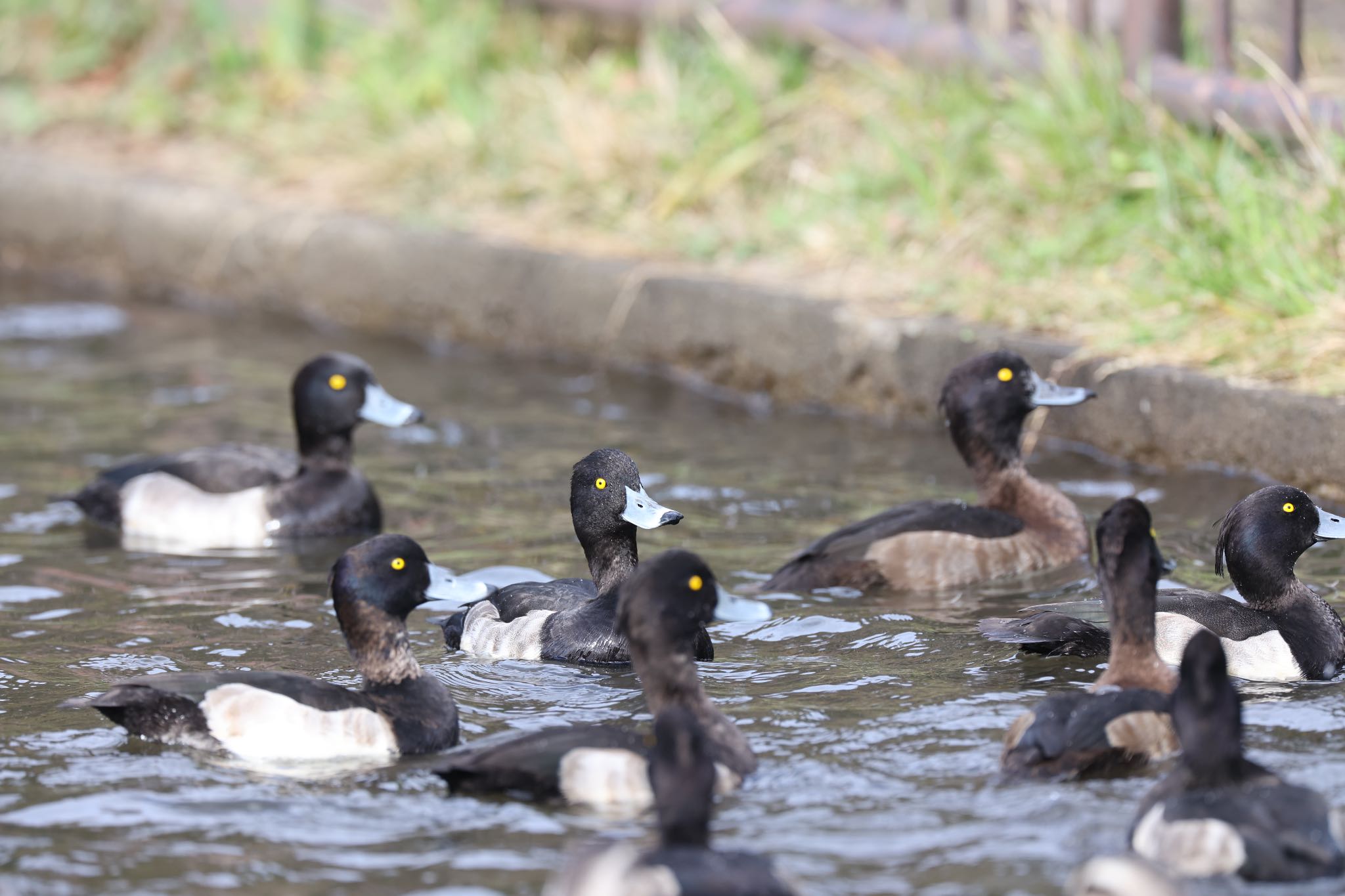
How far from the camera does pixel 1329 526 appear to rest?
5.77m

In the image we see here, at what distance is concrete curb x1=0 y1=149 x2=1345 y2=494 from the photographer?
7.57 m

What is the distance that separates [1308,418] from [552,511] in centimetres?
294

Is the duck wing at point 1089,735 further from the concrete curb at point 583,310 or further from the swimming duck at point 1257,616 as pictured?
the concrete curb at point 583,310

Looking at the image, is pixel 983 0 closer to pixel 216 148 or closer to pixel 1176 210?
pixel 1176 210

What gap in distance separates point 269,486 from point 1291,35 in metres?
4.81

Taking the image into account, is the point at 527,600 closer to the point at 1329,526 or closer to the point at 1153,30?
the point at 1329,526

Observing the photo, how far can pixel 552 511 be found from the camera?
303 inches

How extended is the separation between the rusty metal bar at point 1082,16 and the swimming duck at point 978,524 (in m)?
2.90

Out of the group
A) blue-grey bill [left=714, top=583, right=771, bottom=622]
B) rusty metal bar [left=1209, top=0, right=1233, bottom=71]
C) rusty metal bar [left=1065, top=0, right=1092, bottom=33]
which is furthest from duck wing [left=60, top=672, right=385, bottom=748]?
rusty metal bar [left=1065, top=0, right=1092, bottom=33]

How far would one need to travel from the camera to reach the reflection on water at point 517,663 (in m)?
4.23

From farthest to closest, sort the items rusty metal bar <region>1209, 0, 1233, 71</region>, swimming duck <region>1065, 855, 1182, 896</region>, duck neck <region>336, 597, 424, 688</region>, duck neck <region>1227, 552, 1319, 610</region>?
rusty metal bar <region>1209, 0, 1233, 71</region> → duck neck <region>1227, 552, 1319, 610</region> → duck neck <region>336, 597, 424, 688</region> → swimming duck <region>1065, 855, 1182, 896</region>

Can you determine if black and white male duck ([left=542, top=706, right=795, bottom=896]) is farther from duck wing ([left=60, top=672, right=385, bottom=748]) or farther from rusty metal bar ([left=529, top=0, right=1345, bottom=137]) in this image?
rusty metal bar ([left=529, top=0, right=1345, bottom=137])

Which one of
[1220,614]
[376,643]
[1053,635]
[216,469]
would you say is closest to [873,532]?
[1053,635]

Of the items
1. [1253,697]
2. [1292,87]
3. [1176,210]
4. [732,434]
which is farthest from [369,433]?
[1253,697]
